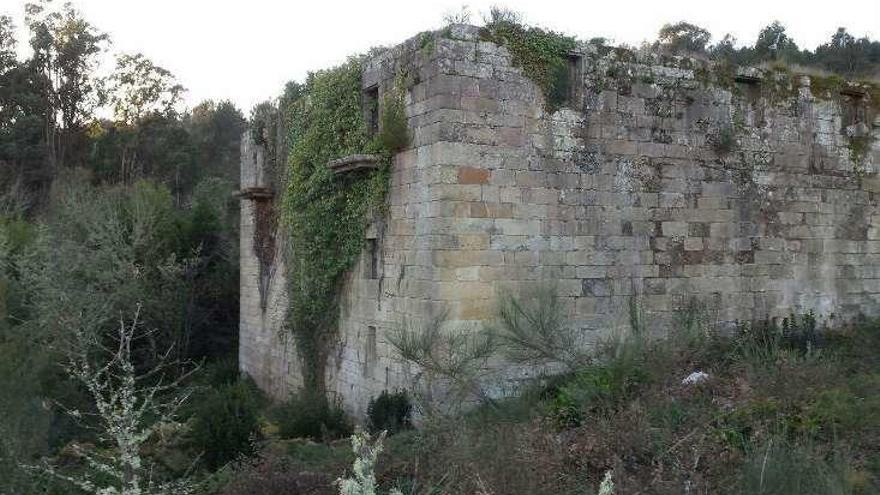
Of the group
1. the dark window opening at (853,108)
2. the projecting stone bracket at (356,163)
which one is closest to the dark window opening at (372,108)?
the projecting stone bracket at (356,163)

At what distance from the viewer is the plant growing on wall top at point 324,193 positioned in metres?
9.74

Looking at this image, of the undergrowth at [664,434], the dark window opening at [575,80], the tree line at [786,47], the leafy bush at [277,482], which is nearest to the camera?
→ the undergrowth at [664,434]

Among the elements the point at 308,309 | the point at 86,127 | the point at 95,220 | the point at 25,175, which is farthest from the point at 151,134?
the point at 308,309

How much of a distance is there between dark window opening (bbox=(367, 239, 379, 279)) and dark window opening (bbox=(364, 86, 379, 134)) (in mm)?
1361

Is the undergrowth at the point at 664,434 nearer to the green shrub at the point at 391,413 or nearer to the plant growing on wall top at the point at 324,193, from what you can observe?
the green shrub at the point at 391,413

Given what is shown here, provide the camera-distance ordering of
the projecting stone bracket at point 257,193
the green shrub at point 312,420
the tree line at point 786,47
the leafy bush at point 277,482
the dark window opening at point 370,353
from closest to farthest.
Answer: the leafy bush at point 277,482 → the green shrub at point 312,420 → the dark window opening at point 370,353 → the projecting stone bracket at point 257,193 → the tree line at point 786,47

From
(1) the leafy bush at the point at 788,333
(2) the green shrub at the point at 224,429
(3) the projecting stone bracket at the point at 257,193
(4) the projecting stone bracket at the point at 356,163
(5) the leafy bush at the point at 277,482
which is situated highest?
(4) the projecting stone bracket at the point at 356,163

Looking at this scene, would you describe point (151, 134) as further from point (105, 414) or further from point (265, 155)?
point (105, 414)

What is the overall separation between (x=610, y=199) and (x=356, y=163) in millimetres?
3023

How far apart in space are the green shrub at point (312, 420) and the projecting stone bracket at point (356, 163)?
294cm

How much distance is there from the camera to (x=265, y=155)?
526 inches

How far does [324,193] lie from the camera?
35.0 feet

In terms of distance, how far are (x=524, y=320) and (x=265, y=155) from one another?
673 cm

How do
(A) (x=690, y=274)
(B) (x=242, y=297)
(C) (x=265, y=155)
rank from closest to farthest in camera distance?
(A) (x=690, y=274) → (C) (x=265, y=155) → (B) (x=242, y=297)
